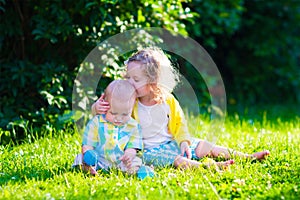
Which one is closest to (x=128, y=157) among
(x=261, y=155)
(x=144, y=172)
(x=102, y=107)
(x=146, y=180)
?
(x=144, y=172)

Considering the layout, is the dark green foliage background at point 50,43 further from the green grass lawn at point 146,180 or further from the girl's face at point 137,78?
the girl's face at point 137,78

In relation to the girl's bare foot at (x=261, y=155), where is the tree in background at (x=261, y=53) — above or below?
above

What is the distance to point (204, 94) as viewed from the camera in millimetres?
6996

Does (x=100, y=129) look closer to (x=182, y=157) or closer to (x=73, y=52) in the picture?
(x=182, y=157)

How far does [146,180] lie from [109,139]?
405 mm

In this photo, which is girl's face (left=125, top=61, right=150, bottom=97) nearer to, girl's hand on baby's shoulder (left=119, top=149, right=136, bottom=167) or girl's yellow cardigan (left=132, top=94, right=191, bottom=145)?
girl's yellow cardigan (left=132, top=94, right=191, bottom=145)

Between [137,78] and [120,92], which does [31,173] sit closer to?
[120,92]

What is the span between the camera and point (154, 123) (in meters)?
3.65

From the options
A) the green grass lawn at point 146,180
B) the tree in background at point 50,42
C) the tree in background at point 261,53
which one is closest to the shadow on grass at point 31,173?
the green grass lawn at point 146,180

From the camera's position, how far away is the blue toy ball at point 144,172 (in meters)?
3.29

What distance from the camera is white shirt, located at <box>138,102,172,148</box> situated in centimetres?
363

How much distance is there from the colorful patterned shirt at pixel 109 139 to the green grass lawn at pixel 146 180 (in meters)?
0.14

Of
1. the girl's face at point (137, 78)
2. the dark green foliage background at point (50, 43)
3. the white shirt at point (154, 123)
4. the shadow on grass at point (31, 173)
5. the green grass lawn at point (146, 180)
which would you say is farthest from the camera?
the dark green foliage background at point (50, 43)

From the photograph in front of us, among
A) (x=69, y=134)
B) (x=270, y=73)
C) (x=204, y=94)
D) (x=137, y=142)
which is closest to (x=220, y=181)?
(x=137, y=142)
